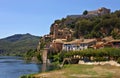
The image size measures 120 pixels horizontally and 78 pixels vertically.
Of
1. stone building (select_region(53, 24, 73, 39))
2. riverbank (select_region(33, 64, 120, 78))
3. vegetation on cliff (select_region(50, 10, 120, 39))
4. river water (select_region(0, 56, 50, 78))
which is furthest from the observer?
stone building (select_region(53, 24, 73, 39))

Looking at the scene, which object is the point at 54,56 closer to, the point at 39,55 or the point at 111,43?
the point at 39,55

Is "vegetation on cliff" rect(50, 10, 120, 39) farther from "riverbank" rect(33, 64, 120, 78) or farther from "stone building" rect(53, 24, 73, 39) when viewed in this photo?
"riverbank" rect(33, 64, 120, 78)

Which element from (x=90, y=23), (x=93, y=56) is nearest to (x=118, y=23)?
(x=90, y=23)

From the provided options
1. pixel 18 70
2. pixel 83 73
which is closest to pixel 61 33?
pixel 18 70

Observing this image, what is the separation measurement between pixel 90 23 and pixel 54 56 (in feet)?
101

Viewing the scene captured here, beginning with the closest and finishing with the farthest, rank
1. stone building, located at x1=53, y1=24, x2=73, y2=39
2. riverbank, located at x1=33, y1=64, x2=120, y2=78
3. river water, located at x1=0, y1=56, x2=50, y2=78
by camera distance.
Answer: riverbank, located at x1=33, y1=64, x2=120, y2=78 < river water, located at x1=0, y1=56, x2=50, y2=78 < stone building, located at x1=53, y1=24, x2=73, y2=39

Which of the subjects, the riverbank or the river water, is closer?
the riverbank

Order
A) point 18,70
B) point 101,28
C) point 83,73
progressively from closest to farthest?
1. point 83,73
2. point 18,70
3. point 101,28

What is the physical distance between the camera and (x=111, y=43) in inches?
4171

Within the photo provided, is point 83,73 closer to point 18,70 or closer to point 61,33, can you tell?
point 18,70

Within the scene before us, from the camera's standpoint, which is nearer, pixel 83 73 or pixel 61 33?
pixel 83 73

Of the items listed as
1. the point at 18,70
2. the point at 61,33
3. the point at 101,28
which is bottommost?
the point at 18,70

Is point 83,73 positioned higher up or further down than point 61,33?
further down

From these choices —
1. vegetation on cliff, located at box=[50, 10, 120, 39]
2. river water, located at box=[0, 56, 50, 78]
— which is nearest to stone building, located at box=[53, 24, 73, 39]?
vegetation on cliff, located at box=[50, 10, 120, 39]
